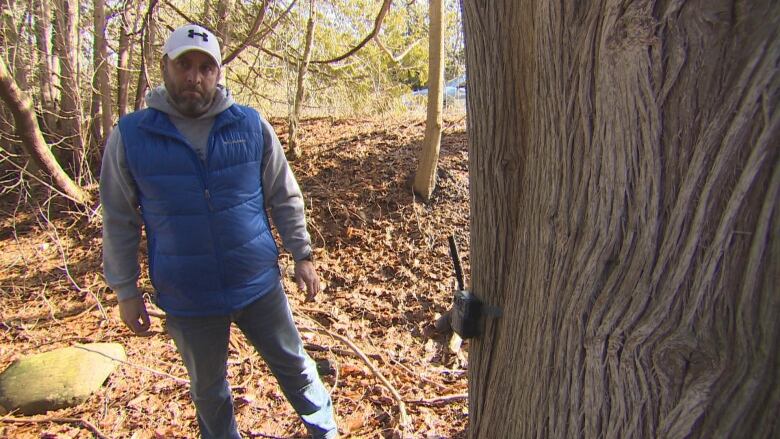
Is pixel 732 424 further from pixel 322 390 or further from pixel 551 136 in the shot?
pixel 322 390

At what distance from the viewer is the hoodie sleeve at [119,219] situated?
218 centimetres

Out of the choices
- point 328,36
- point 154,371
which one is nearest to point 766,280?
point 154,371

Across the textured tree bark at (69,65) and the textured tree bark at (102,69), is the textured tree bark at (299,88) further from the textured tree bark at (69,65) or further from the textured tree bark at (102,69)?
the textured tree bark at (69,65)

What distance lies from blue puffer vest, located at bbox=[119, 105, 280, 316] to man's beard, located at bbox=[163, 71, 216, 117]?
0.08 metres

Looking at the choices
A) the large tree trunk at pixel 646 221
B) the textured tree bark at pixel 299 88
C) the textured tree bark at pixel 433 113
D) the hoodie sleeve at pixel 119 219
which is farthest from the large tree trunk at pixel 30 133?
the large tree trunk at pixel 646 221

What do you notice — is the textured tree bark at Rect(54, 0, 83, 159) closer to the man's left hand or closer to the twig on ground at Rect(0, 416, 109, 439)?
the twig on ground at Rect(0, 416, 109, 439)

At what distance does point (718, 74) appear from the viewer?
1.10 m

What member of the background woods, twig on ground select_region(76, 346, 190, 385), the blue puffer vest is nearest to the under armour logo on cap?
the blue puffer vest

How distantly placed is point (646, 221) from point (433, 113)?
5039mm

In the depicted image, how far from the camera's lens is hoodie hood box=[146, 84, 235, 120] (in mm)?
2199

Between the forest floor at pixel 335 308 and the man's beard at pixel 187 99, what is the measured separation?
6.42 ft

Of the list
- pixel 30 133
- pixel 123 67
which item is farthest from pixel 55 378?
pixel 123 67

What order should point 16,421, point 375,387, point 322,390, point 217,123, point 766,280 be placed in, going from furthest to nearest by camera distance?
point 375,387
point 16,421
point 322,390
point 217,123
point 766,280

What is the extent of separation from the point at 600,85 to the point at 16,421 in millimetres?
3896
